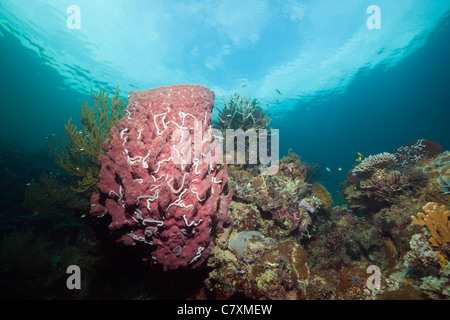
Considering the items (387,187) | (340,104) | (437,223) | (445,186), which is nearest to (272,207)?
(437,223)

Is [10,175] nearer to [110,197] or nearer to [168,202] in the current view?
[110,197]

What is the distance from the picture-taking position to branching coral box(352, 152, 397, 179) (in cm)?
613

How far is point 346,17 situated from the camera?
53.1ft

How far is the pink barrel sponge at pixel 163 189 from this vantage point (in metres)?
2.39

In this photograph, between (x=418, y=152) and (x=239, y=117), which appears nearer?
(x=418, y=152)

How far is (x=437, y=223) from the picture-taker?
135 inches

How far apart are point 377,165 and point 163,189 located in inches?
297

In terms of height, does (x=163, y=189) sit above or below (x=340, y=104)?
below

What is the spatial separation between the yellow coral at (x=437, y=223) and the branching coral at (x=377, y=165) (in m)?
2.81

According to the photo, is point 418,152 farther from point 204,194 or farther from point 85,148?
point 85,148

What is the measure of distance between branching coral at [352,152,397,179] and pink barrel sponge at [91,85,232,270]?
6142 mm
